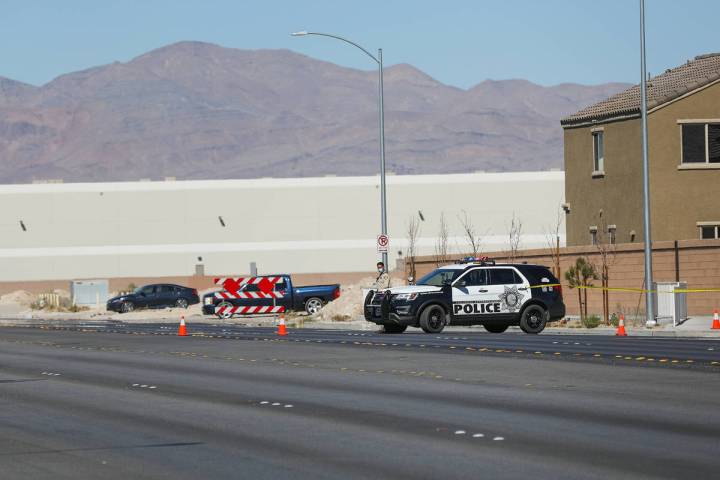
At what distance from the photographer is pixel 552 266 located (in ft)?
161

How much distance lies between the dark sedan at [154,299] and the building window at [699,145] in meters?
29.9

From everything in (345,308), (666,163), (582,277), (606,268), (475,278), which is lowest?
(345,308)

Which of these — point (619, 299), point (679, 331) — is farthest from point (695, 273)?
point (679, 331)

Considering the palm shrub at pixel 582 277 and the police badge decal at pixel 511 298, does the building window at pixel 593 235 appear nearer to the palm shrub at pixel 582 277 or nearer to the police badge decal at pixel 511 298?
the palm shrub at pixel 582 277

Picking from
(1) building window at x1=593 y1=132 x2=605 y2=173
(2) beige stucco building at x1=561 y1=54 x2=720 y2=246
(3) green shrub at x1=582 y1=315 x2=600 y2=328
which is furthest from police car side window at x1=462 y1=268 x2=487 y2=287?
(1) building window at x1=593 y1=132 x2=605 y2=173

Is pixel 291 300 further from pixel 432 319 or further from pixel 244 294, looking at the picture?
pixel 432 319

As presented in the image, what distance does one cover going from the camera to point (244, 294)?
5406cm

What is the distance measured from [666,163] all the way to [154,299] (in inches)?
1194

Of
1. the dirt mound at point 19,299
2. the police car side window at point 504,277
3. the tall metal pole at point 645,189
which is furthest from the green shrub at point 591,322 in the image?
the dirt mound at point 19,299

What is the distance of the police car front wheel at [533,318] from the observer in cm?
3738

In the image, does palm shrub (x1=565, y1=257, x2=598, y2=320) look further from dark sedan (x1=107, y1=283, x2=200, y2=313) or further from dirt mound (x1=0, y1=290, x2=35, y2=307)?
dirt mound (x1=0, y1=290, x2=35, y2=307)

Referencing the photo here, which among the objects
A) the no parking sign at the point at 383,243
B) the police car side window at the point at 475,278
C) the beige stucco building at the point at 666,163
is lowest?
the police car side window at the point at 475,278

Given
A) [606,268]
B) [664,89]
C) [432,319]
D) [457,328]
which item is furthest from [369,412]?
[664,89]

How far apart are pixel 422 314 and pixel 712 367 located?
14.5m
